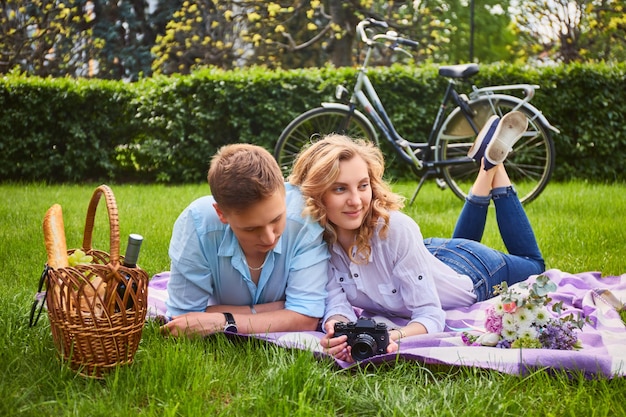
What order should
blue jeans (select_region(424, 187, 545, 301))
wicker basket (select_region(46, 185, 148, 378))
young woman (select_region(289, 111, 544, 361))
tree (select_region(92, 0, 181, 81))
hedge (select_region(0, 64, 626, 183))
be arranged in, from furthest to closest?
tree (select_region(92, 0, 181, 81))
hedge (select_region(0, 64, 626, 183))
blue jeans (select_region(424, 187, 545, 301))
young woman (select_region(289, 111, 544, 361))
wicker basket (select_region(46, 185, 148, 378))

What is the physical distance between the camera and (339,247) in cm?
310

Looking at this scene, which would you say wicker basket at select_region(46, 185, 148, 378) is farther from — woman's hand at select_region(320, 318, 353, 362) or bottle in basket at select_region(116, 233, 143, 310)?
woman's hand at select_region(320, 318, 353, 362)

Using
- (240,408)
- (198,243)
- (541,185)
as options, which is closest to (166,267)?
(198,243)

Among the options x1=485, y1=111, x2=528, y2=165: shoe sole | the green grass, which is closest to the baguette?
the green grass

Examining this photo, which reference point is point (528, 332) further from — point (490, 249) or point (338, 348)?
point (490, 249)

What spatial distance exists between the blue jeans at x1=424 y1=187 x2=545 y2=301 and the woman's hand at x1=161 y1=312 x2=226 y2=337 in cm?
135

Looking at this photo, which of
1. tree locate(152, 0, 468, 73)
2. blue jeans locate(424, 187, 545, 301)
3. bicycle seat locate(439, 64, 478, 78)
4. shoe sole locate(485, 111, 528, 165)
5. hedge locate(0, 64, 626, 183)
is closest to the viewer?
blue jeans locate(424, 187, 545, 301)

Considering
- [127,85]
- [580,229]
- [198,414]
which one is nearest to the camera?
[198,414]

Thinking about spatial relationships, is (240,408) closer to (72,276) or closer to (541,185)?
(72,276)

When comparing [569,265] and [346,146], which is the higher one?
[346,146]

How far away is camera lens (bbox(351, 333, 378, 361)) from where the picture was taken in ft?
8.29

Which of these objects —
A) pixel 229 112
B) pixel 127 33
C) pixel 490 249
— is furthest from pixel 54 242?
pixel 127 33

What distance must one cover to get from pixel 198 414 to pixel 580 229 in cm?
372

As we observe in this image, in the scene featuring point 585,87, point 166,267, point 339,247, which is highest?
point 585,87
